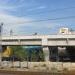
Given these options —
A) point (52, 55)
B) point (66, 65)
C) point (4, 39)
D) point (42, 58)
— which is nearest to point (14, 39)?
point (4, 39)

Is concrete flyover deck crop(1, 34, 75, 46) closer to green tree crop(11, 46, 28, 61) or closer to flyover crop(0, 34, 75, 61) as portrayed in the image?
flyover crop(0, 34, 75, 61)

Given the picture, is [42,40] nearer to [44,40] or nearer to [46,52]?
[44,40]

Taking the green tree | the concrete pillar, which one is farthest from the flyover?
the green tree

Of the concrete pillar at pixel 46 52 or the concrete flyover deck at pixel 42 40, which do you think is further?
the concrete pillar at pixel 46 52

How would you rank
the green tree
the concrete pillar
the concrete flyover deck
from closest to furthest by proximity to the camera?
the concrete flyover deck
the concrete pillar
the green tree

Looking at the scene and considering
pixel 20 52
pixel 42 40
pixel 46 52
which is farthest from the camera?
pixel 20 52

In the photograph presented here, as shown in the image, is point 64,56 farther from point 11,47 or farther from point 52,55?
point 11,47

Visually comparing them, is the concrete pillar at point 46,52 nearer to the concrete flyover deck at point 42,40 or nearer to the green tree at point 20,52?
the concrete flyover deck at point 42,40

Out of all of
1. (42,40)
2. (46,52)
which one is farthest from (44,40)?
(46,52)

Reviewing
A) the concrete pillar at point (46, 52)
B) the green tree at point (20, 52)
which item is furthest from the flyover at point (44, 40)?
the green tree at point (20, 52)

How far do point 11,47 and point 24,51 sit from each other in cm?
585

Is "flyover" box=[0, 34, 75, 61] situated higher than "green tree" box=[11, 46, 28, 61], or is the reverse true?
"flyover" box=[0, 34, 75, 61]

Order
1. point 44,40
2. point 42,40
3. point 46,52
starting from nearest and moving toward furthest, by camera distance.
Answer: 1. point 44,40
2. point 42,40
3. point 46,52

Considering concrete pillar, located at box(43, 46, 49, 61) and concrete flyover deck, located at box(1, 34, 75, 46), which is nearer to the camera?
concrete flyover deck, located at box(1, 34, 75, 46)
